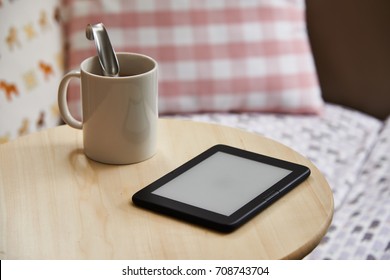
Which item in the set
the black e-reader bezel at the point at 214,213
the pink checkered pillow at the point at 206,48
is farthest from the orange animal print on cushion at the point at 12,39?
the black e-reader bezel at the point at 214,213

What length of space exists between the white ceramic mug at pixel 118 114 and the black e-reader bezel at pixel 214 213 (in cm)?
8

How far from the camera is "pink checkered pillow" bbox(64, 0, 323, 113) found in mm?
1700

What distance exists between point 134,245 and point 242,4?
1034 millimetres

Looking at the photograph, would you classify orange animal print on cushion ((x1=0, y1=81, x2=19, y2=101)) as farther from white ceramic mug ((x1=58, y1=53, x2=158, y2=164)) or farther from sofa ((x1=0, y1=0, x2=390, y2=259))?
white ceramic mug ((x1=58, y1=53, x2=158, y2=164))

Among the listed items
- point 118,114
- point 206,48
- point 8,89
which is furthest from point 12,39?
point 118,114

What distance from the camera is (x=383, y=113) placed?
194 cm

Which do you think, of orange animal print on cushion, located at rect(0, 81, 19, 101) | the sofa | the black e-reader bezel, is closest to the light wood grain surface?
the black e-reader bezel

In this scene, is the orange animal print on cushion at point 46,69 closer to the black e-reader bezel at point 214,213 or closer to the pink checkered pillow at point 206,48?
the pink checkered pillow at point 206,48

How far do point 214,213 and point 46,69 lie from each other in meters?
0.93

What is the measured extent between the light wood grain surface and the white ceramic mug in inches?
0.8

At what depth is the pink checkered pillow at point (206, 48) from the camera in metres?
1.70

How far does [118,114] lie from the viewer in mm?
986

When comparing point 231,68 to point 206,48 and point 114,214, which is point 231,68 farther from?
point 114,214
